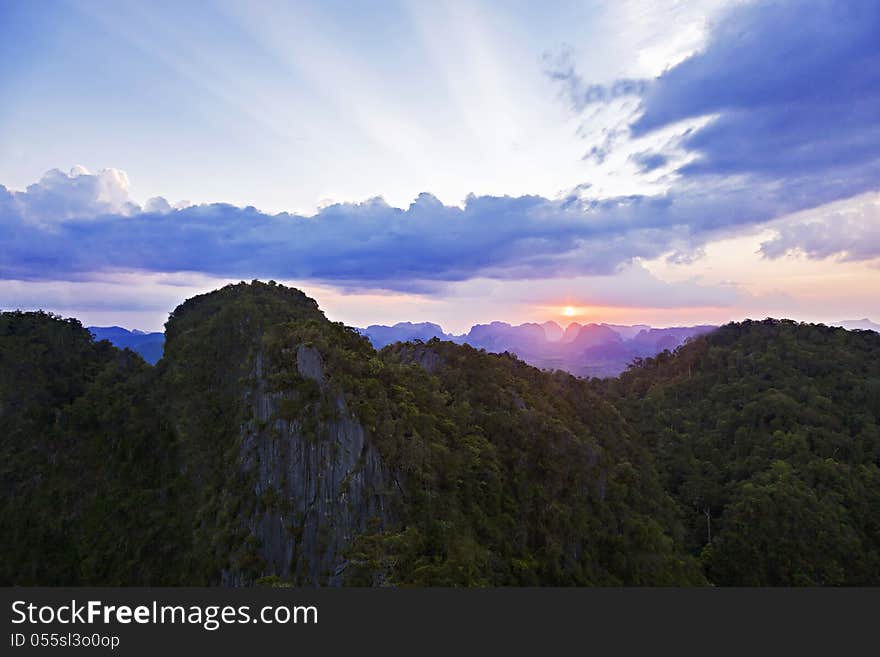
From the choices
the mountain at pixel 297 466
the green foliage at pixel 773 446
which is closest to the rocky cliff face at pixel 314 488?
the mountain at pixel 297 466

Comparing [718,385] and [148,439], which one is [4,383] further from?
[718,385]

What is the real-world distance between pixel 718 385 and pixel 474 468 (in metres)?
41.6

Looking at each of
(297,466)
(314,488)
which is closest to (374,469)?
(314,488)

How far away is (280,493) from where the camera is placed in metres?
20.1

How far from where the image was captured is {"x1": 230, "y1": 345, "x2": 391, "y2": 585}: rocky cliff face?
18.2 meters

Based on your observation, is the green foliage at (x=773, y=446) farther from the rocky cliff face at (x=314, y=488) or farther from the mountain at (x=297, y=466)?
the rocky cliff face at (x=314, y=488)

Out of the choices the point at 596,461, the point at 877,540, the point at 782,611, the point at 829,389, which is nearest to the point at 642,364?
the point at 829,389

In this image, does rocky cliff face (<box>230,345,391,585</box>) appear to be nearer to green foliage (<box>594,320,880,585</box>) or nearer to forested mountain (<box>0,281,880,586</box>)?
forested mountain (<box>0,281,880,586</box>)

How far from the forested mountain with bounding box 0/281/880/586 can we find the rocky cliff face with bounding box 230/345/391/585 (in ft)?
0.32

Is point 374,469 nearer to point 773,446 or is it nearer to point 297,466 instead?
point 297,466

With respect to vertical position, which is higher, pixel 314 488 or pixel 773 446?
pixel 314 488

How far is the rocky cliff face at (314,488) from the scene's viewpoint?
18172 millimetres

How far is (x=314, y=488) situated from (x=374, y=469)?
2930mm

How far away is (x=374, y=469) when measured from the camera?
1914 centimetres
